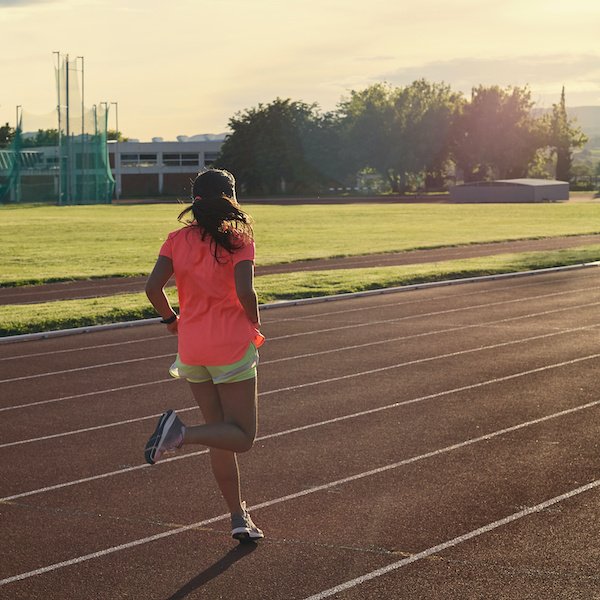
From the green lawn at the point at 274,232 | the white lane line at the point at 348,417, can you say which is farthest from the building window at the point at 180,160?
the white lane line at the point at 348,417

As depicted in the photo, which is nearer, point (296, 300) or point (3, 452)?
point (3, 452)

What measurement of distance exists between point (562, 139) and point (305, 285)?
108376 mm

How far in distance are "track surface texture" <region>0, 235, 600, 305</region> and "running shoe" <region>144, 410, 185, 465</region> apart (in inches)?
591

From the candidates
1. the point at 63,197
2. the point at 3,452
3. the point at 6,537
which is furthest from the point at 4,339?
the point at 63,197

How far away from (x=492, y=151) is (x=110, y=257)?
90.1 meters

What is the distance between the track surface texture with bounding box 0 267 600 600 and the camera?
581 cm

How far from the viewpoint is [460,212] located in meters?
63.7

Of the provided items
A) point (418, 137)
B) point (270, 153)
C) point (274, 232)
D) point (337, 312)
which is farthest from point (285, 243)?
point (418, 137)

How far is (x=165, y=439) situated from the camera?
5.89 metres

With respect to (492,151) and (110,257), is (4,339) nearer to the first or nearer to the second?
(110,257)

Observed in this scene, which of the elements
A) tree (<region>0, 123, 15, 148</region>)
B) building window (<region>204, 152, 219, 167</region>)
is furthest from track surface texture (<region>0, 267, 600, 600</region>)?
building window (<region>204, 152, 219, 167</region>)

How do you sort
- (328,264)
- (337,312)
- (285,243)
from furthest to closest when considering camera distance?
(285,243), (328,264), (337,312)

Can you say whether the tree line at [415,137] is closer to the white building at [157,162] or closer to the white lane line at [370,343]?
the white building at [157,162]

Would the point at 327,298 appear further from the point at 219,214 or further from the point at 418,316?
the point at 219,214
